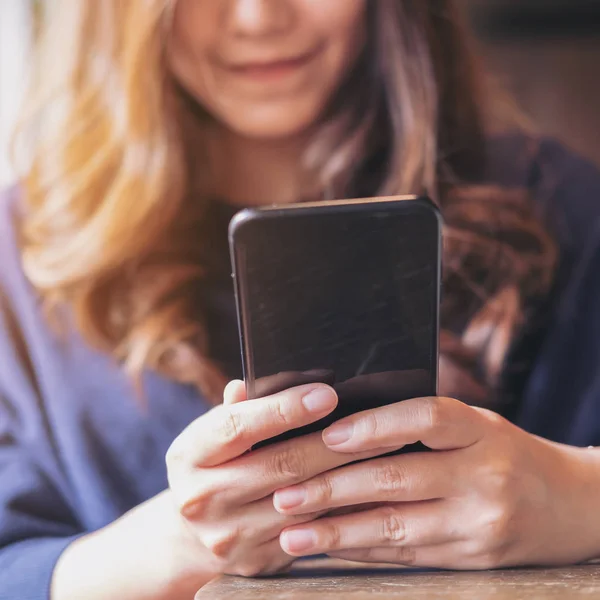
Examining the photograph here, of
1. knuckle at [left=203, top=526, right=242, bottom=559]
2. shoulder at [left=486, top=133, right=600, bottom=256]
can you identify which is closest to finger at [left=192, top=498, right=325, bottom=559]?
knuckle at [left=203, top=526, right=242, bottom=559]

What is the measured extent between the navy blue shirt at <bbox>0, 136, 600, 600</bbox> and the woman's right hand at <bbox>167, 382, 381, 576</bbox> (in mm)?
212

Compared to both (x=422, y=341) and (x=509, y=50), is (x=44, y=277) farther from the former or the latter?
(x=509, y=50)

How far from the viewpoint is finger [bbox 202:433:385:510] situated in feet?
1.07

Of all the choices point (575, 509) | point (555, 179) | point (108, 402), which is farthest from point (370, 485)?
point (555, 179)

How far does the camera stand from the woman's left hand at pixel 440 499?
1.06ft

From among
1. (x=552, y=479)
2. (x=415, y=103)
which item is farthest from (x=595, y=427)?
(x=415, y=103)

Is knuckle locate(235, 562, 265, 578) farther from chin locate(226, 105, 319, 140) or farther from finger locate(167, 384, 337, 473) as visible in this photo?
chin locate(226, 105, 319, 140)

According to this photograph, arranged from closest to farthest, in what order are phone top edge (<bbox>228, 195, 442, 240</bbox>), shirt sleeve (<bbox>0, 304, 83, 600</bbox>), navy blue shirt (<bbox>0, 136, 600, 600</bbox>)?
phone top edge (<bbox>228, 195, 442, 240</bbox>) → shirt sleeve (<bbox>0, 304, 83, 600</bbox>) → navy blue shirt (<bbox>0, 136, 600, 600</bbox>)

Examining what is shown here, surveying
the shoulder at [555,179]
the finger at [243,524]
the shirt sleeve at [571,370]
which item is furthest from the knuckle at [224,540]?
the shoulder at [555,179]

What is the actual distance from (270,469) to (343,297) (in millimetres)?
94

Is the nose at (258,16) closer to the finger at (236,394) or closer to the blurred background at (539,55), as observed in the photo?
the blurred background at (539,55)

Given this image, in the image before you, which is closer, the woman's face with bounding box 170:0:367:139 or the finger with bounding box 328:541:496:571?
the finger with bounding box 328:541:496:571

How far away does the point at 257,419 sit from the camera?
31 cm

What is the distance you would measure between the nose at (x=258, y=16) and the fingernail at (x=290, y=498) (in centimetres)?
38
